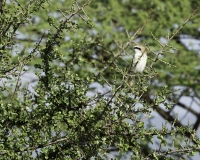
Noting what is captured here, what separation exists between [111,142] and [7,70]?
5.45ft

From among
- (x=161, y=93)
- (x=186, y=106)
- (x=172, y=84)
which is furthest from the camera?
(x=186, y=106)

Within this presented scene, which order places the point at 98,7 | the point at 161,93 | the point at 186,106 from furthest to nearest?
the point at 186,106 → the point at 98,7 → the point at 161,93

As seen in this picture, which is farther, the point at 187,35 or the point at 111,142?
the point at 187,35

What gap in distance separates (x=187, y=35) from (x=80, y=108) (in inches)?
382

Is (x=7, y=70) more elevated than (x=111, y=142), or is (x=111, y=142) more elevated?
(x=7, y=70)

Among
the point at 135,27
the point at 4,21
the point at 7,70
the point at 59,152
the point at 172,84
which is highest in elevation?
the point at 135,27

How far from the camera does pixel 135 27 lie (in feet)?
47.1

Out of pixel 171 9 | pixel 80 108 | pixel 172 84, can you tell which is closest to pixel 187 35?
pixel 171 9

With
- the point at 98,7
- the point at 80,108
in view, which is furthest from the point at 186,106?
the point at 80,108

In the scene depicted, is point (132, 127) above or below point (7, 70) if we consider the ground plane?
below

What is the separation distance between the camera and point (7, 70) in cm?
605

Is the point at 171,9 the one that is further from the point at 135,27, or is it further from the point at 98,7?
the point at 98,7

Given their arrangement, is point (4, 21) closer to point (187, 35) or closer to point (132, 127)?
point (132, 127)

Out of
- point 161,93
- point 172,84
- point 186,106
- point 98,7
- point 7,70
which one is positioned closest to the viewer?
point 161,93
